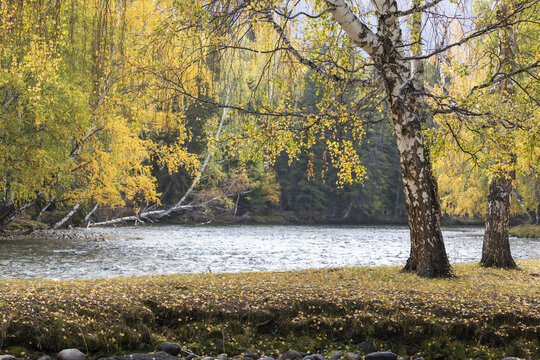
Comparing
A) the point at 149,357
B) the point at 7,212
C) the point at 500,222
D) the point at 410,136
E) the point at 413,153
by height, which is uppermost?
the point at 410,136

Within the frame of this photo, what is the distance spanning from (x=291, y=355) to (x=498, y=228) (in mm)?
8431

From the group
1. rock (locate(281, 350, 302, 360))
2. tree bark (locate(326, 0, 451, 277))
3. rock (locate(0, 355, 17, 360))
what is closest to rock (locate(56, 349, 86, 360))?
rock (locate(0, 355, 17, 360))

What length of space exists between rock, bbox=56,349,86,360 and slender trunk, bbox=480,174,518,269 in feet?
33.4

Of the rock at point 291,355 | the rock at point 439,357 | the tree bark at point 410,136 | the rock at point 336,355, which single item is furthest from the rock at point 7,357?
the tree bark at point 410,136

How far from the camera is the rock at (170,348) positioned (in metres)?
5.50

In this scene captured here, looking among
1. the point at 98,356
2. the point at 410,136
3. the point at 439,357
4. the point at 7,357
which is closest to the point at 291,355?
the point at 439,357

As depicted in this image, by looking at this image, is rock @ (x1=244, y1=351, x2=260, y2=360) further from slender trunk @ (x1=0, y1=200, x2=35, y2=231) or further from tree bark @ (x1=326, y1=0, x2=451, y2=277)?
slender trunk @ (x1=0, y1=200, x2=35, y2=231)

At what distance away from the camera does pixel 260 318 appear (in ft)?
21.2

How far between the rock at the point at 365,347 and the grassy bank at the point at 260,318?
0.13 meters

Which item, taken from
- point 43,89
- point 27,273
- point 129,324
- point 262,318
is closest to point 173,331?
point 129,324

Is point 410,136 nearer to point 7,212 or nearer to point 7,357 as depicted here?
point 7,357

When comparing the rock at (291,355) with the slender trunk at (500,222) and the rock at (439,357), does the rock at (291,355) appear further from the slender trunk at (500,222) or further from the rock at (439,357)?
the slender trunk at (500,222)

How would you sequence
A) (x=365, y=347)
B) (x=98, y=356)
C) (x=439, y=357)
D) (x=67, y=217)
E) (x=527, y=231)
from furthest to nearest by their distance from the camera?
1. (x=527, y=231)
2. (x=67, y=217)
3. (x=365, y=347)
4. (x=439, y=357)
5. (x=98, y=356)

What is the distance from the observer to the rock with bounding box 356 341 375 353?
6098 millimetres
